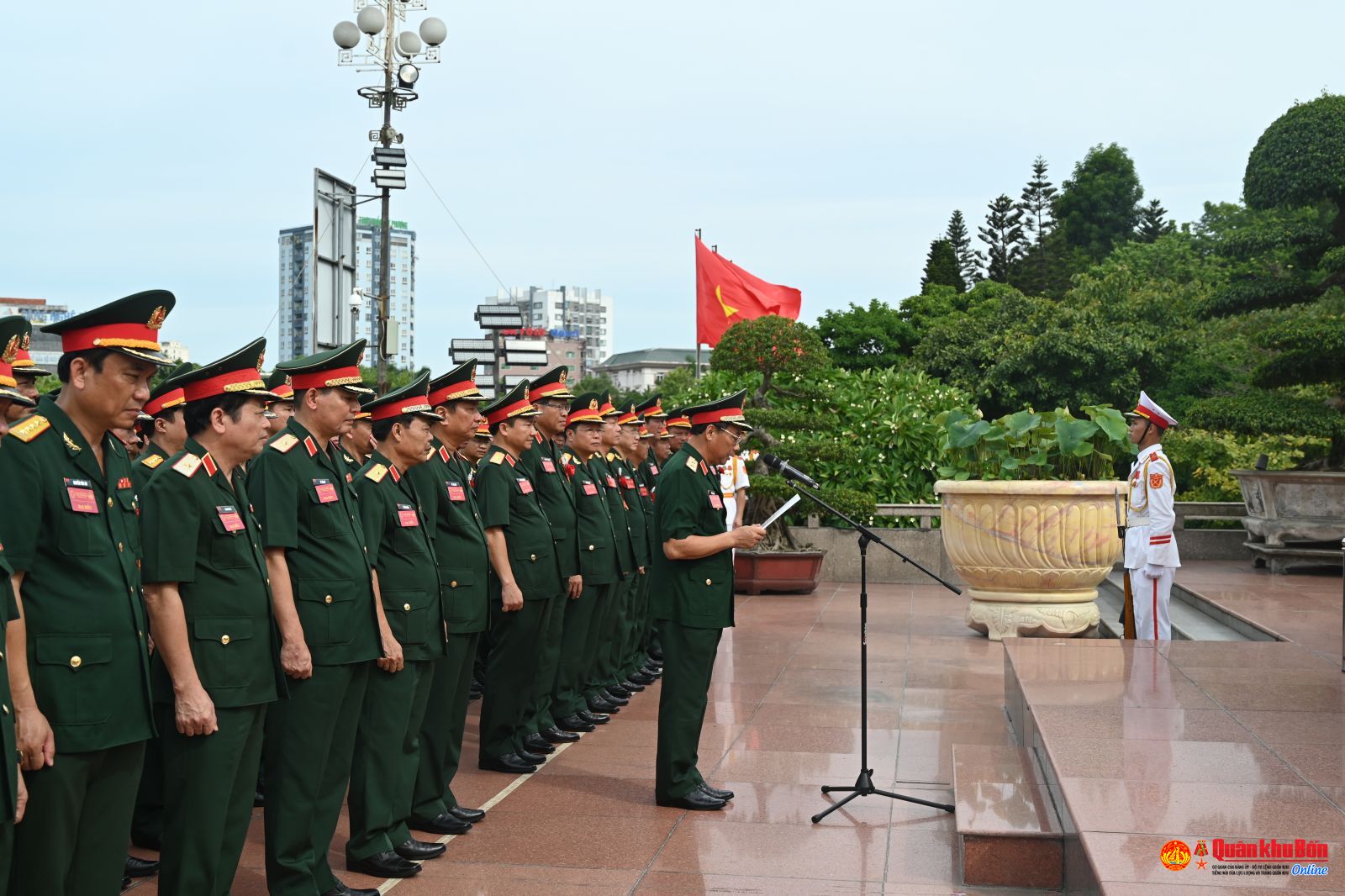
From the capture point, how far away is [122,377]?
3244 mm

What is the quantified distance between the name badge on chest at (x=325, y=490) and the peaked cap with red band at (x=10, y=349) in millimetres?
1059

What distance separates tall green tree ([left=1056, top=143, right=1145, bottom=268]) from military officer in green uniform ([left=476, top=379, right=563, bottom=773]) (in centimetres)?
4426

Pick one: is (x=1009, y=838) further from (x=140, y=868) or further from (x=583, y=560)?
(x=583, y=560)

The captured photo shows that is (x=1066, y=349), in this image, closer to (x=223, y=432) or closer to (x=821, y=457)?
(x=821, y=457)

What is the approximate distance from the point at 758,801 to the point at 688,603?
3.07ft

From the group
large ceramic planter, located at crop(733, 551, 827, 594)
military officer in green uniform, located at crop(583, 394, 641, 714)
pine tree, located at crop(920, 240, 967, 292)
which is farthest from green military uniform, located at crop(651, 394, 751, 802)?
pine tree, located at crop(920, 240, 967, 292)

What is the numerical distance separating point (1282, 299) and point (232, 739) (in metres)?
13.3

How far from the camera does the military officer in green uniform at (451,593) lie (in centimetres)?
513

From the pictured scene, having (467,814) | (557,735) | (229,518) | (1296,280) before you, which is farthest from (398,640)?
(1296,280)

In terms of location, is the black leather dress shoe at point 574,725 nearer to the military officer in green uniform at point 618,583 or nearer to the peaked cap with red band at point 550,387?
the military officer in green uniform at point 618,583

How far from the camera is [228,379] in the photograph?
3.75 meters

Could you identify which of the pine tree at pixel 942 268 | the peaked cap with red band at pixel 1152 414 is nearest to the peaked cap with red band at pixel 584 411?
the peaked cap with red band at pixel 1152 414

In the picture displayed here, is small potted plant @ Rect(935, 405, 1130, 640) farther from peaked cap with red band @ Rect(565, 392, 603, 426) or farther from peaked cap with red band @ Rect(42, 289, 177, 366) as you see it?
peaked cap with red band @ Rect(42, 289, 177, 366)

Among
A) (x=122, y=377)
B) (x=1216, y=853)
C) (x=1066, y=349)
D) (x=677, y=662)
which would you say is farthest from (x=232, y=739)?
(x=1066, y=349)
